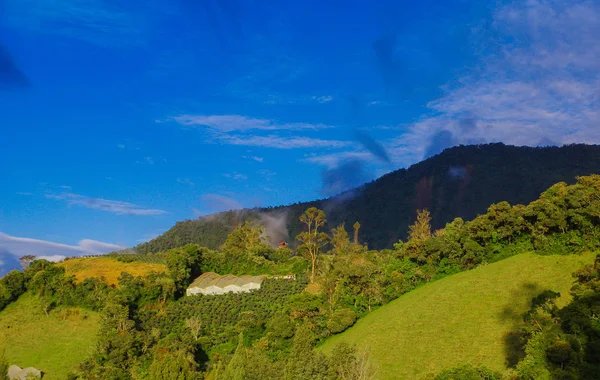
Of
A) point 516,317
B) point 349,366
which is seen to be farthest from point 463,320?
point 349,366

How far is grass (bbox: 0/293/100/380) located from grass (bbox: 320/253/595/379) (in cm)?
2541

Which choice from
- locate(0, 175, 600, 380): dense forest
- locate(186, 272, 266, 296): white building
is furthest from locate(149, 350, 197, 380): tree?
locate(186, 272, 266, 296): white building

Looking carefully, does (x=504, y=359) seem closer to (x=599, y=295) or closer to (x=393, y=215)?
(x=599, y=295)

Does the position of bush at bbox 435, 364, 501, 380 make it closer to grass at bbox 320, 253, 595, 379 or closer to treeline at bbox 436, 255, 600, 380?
treeline at bbox 436, 255, 600, 380

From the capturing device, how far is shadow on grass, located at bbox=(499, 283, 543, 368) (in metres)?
27.4

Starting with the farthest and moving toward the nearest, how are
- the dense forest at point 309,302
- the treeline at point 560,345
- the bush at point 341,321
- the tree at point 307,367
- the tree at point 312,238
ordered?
the tree at point 312,238 < the bush at point 341,321 < the tree at point 307,367 < the dense forest at point 309,302 < the treeline at point 560,345

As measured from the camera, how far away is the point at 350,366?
80.2 feet

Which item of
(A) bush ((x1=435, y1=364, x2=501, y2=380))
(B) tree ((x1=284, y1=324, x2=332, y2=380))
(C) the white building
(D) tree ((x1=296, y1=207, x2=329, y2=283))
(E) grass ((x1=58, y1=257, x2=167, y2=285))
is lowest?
(B) tree ((x1=284, y1=324, x2=332, y2=380))

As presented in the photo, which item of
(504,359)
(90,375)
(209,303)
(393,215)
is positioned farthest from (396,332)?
(393,215)

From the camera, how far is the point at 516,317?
104 ft

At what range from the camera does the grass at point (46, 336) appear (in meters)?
45.1

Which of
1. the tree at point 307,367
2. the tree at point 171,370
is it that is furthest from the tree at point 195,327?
the tree at point 307,367

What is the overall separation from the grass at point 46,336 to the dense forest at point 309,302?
5.40 ft

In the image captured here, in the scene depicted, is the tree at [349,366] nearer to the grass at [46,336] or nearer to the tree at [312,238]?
the grass at [46,336]
